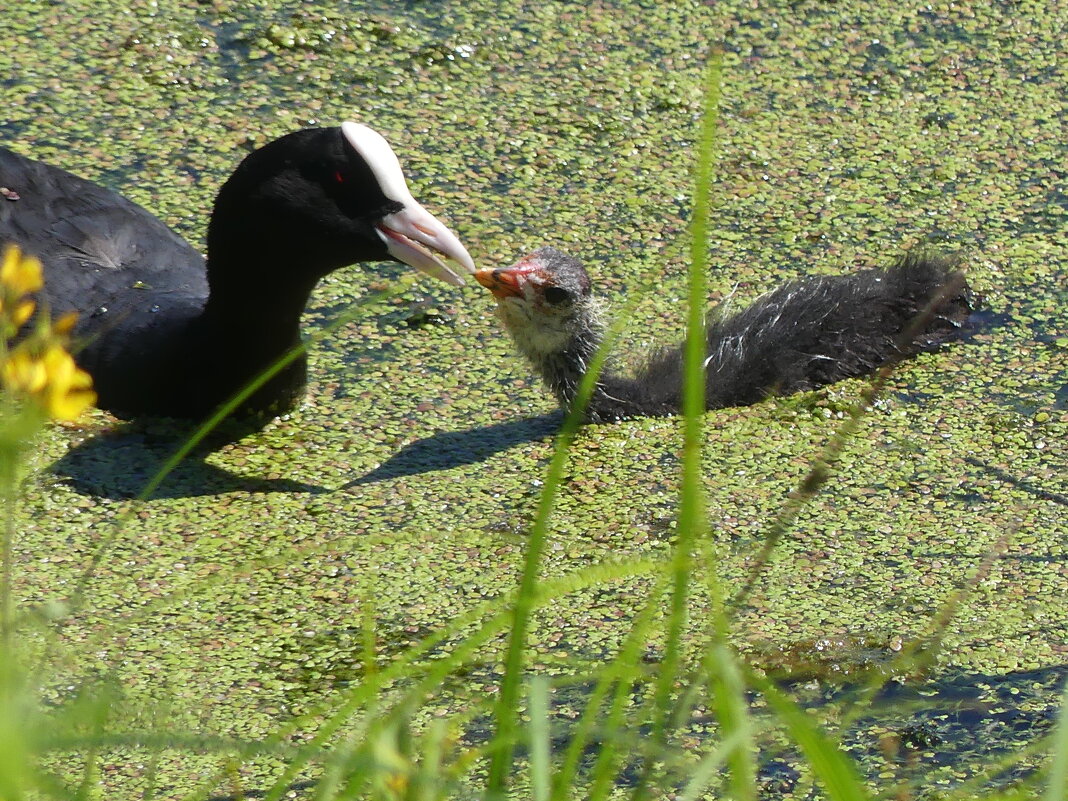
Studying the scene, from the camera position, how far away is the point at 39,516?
10.9 feet

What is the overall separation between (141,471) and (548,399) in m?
0.97

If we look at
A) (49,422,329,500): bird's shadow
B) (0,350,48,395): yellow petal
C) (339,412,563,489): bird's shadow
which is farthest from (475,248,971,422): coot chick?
(0,350,48,395): yellow petal

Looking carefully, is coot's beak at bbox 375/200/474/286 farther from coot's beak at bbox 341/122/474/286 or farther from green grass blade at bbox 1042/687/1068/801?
green grass blade at bbox 1042/687/1068/801

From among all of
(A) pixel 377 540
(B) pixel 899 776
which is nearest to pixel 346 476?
(A) pixel 377 540

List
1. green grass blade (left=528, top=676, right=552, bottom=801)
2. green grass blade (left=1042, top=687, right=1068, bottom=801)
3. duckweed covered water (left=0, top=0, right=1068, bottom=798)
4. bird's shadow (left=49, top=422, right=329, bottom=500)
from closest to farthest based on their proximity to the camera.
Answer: green grass blade (left=1042, top=687, right=1068, bottom=801) → green grass blade (left=528, top=676, right=552, bottom=801) → duckweed covered water (left=0, top=0, right=1068, bottom=798) → bird's shadow (left=49, top=422, right=329, bottom=500)

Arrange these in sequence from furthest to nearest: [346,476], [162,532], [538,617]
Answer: [346,476]
[162,532]
[538,617]

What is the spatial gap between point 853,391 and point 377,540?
5.26 feet

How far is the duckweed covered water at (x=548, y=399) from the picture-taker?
2951 millimetres

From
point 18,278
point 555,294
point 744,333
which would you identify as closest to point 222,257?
point 555,294

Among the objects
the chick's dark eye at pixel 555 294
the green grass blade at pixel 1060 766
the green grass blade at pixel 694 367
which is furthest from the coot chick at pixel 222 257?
the green grass blade at pixel 1060 766

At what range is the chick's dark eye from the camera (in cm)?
383

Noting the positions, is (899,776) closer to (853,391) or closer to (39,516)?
(853,391)

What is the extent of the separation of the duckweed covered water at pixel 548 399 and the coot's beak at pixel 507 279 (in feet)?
0.80

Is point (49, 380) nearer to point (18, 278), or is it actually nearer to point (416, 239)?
point (18, 278)
